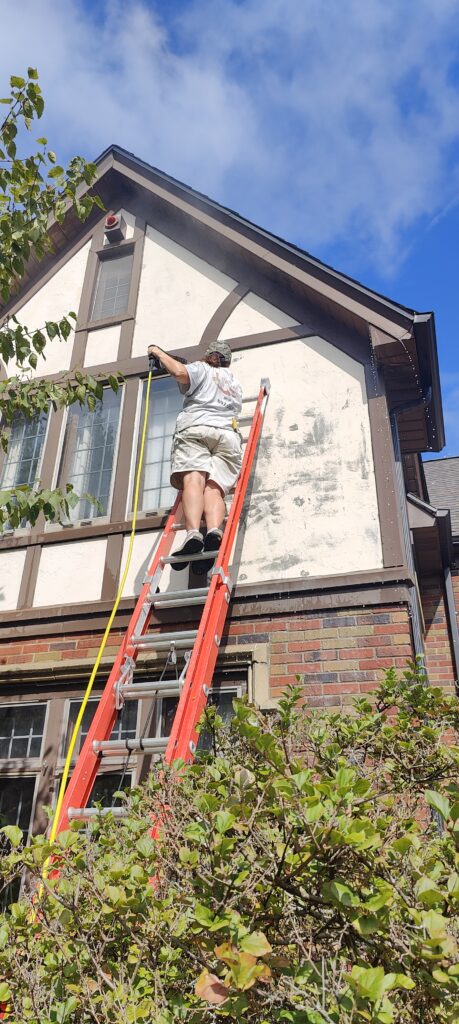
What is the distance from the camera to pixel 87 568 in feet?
20.1

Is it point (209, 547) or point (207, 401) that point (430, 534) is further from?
point (209, 547)

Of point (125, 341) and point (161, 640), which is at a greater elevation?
point (125, 341)

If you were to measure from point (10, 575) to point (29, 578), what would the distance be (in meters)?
0.25

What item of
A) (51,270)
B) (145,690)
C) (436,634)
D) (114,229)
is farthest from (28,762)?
(114,229)

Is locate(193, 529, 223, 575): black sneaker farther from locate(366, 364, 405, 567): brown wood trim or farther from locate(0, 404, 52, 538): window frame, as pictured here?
locate(0, 404, 52, 538): window frame

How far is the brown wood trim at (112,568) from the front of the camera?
5.91m

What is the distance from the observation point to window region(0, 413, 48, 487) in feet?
23.4

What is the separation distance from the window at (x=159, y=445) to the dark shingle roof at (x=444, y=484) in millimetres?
4416

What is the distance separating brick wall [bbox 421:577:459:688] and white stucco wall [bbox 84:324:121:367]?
4.84 metres

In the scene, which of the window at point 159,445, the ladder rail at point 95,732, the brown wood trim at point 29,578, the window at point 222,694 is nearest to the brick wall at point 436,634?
the window at point 222,694

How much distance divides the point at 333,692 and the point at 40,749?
7.87 feet

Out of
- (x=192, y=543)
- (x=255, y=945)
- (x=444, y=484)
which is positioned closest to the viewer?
(x=255, y=945)

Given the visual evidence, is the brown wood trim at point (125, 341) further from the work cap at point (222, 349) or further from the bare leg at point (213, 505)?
the bare leg at point (213, 505)

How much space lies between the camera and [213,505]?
205 inches
